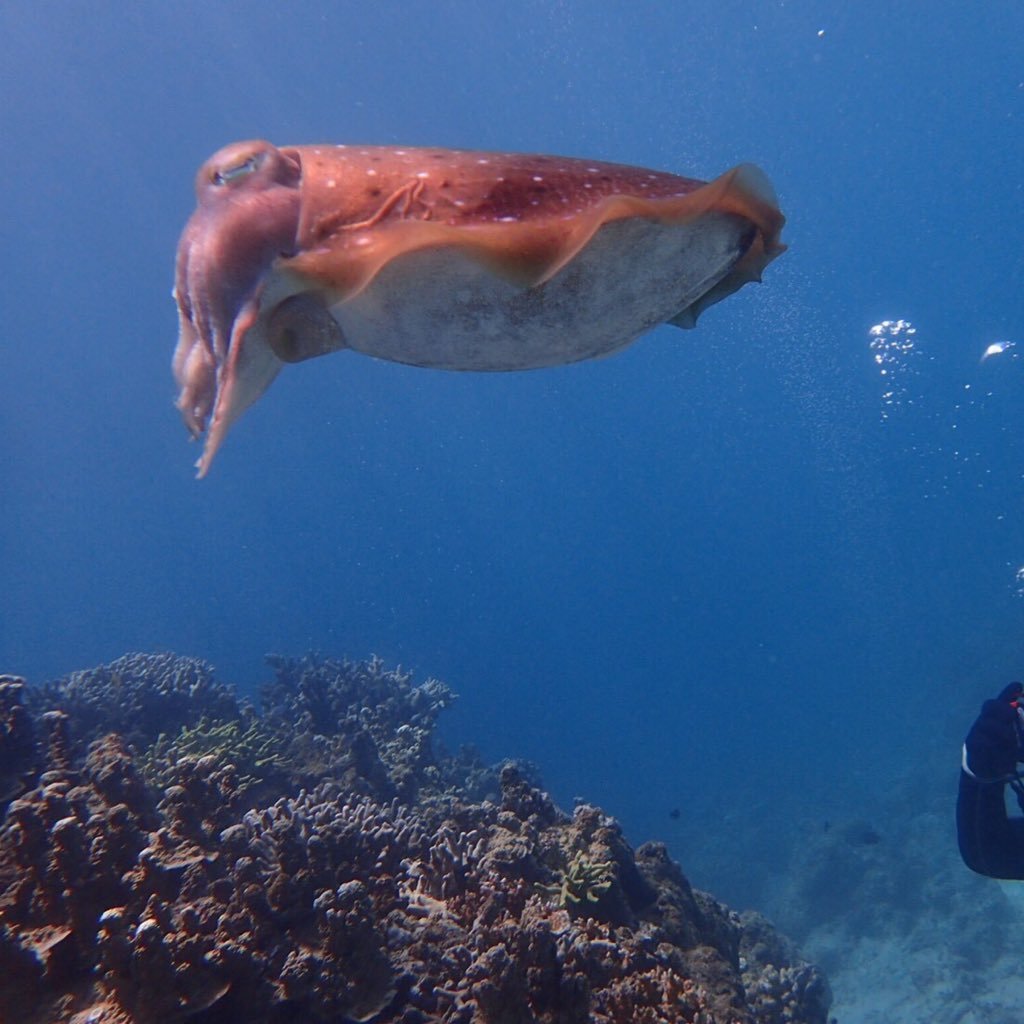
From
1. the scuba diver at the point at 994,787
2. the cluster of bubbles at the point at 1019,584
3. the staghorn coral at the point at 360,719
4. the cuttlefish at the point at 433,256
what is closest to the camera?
the cuttlefish at the point at 433,256

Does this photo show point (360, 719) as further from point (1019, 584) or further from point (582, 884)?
point (1019, 584)

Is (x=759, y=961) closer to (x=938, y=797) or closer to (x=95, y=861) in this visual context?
(x=95, y=861)

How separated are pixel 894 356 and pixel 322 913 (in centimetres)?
10421

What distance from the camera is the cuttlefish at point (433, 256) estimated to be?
6.24ft

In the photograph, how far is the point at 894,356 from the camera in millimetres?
91125

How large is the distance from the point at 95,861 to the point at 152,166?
161 ft

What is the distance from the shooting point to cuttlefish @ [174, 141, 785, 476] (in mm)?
1902

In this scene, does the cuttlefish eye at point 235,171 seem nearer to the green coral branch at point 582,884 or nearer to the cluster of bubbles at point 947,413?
the green coral branch at point 582,884

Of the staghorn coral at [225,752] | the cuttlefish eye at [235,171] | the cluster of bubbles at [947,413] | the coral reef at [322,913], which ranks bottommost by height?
the coral reef at [322,913]

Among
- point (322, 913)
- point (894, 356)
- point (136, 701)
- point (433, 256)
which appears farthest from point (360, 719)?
point (894, 356)

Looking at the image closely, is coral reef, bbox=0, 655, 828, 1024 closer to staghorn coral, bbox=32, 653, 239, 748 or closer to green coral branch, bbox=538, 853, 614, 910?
green coral branch, bbox=538, 853, 614, 910

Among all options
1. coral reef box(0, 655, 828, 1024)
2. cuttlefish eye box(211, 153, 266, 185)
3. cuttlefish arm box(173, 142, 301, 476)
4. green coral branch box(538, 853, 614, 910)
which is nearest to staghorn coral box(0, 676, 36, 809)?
coral reef box(0, 655, 828, 1024)

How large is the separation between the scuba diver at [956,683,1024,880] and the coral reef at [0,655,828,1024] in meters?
2.67

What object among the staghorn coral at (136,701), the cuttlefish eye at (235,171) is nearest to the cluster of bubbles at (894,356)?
the staghorn coral at (136,701)
